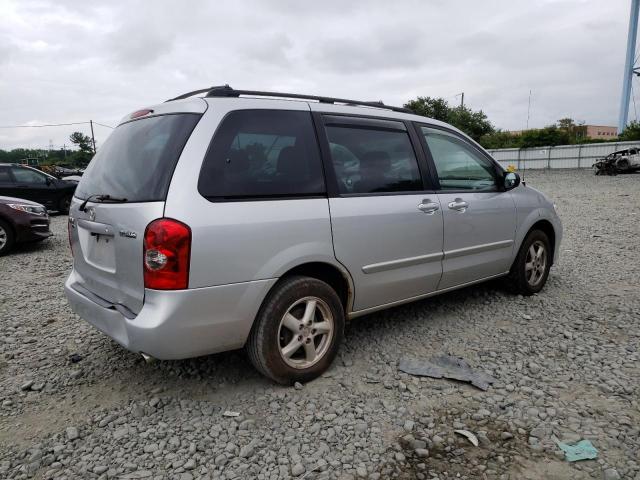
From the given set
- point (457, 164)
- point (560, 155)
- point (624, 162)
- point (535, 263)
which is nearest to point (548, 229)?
point (535, 263)

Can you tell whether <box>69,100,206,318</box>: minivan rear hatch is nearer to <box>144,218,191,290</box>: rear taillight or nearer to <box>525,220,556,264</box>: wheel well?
<box>144,218,191,290</box>: rear taillight

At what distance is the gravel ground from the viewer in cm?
228

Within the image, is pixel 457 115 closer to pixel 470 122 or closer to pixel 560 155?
pixel 470 122

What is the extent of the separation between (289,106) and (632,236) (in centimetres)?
750

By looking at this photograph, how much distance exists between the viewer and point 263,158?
2.79 metres

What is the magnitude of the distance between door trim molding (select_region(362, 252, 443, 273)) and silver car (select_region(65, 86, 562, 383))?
0.04 feet

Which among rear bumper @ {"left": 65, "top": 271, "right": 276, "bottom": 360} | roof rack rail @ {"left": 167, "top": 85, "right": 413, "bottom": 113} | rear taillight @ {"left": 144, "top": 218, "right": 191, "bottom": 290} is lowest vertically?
rear bumper @ {"left": 65, "top": 271, "right": 276, "bottom": 360}

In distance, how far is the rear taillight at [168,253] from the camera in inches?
93.7

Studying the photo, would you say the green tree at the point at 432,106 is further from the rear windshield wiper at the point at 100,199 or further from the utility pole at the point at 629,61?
the rear windshield wiper at the point at 100,199

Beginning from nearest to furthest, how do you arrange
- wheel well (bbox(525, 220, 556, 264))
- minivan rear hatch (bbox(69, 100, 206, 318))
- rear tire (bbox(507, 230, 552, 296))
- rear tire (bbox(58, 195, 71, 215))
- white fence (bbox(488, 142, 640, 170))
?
1. minivan rear hatch (bbox(69, 100, 206, 318))
2. rear tire (bbox(507, 230, 552, 296))
3. wheel well (bbox(525, 220, 556, 264))
4. rear tire (bbox(58, 195, 71, 215))
5. white fence (bbox(488, 142, 640, 170))

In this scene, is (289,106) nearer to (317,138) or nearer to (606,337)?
(317,138)

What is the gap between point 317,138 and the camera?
3.05 metres

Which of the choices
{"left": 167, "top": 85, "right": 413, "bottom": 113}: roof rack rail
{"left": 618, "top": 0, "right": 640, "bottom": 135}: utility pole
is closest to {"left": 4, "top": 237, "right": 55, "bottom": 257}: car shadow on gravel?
{"left": 167, "top": 85, "right": 413, "bottom": 113}: roof rack rail

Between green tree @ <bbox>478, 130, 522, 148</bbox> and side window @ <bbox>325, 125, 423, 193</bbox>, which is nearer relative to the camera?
side window @ <bbox>325, 125, 423, 193</bbox>
